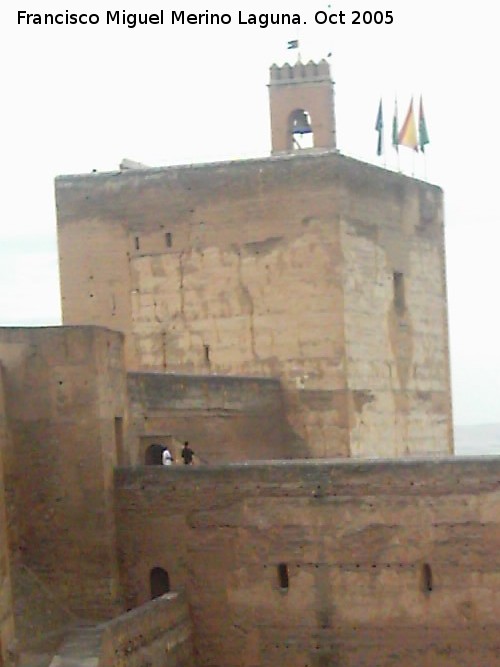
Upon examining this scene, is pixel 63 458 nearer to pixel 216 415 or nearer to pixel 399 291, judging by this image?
pixel 216 415

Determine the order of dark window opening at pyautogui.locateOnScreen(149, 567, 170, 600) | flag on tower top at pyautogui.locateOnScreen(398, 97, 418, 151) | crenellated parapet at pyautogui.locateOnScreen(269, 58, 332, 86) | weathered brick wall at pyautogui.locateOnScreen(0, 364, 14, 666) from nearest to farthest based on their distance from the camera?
weathered brick wall at pyautogui.locateOnScreen(0, 364, 14, 666), dark window opening at pyautogui.locateOnScreen(149, 567, 170, 600), crenellated parapet at pyautogui.locateOnScreen(269, 58, 332, 86), flag on tower top at pyautogui.locateOnScreen(398, 97, 418, 151)

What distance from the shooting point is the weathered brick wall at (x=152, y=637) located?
15.8 meters

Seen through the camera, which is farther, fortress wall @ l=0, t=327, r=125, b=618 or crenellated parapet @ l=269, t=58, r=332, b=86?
crenellated parapet @ l=269, t=58, r=332, b=86

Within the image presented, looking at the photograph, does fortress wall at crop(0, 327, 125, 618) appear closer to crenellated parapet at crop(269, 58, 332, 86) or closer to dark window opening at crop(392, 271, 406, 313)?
dark window opening at crop(392, 271, 406, 313)

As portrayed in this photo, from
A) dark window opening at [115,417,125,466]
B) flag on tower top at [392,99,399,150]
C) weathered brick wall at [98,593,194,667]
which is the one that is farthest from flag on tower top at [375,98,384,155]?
weathered brick wall at [98,593,194,667]

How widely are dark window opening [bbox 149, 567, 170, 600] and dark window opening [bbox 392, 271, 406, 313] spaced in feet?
34.4

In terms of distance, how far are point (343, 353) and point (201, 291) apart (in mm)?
2855

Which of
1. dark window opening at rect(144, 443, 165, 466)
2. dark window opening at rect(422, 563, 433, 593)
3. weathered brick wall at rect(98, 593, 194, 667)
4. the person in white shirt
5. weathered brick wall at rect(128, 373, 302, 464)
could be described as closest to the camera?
weathered brick wall at rect(98, 593, 194, 667)

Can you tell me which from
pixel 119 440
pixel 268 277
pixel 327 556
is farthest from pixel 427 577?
pixel 268 277

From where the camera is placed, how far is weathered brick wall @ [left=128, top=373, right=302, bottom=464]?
21.3 metres

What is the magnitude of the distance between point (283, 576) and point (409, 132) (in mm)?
14665

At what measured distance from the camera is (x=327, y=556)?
17891 millimetres

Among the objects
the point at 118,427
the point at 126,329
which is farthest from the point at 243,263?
the point at 118,427

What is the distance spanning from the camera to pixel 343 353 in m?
25.4
